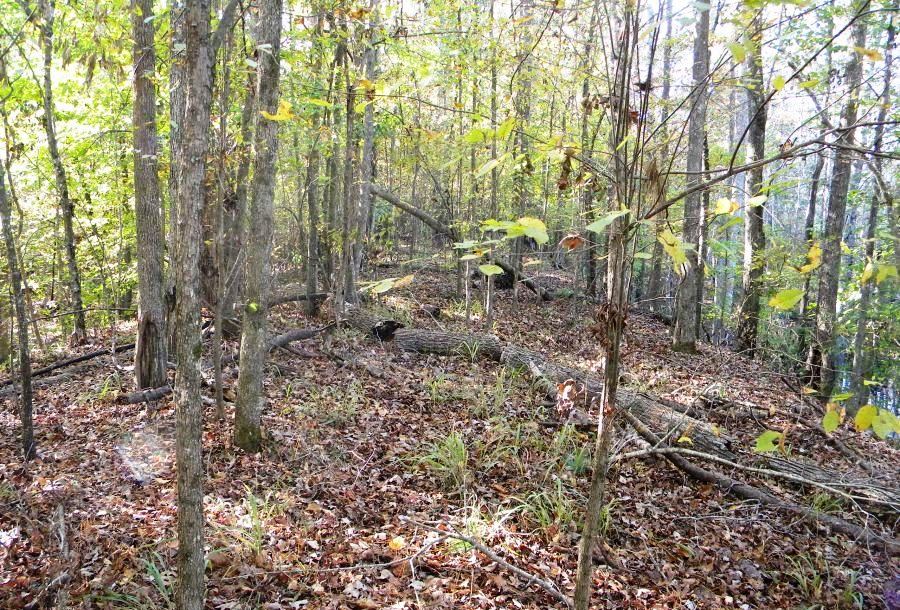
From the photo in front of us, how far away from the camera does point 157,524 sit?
13.0ft

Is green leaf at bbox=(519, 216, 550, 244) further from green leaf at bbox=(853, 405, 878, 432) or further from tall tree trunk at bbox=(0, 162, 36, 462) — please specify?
tall tree trunk at bbox=(0, 162, 36, 462)

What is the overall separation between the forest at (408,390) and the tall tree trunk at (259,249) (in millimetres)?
25

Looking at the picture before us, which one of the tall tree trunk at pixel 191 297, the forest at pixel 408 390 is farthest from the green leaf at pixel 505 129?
the tall tree trunk at pixel 191 297

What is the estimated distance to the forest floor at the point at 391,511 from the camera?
3.58m

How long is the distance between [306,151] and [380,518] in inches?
347

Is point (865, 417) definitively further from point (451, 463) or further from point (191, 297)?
point (451, 463)

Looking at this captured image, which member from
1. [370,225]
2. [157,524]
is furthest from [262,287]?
[370,225]

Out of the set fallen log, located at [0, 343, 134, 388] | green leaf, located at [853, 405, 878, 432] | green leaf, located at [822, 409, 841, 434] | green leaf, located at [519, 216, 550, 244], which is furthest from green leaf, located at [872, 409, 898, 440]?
fallen log, located at [0, 343, 134, 388]

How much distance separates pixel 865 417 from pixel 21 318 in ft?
18.6

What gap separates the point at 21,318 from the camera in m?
4.52

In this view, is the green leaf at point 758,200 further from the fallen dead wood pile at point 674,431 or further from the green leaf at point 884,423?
the fallen dead wood pile at point 674,431

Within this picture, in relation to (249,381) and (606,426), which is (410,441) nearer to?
(249,381)

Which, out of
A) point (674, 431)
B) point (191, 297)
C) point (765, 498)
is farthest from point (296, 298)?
point (765, 498)

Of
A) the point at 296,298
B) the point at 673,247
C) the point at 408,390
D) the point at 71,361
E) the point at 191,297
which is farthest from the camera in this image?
the point at 296,298
